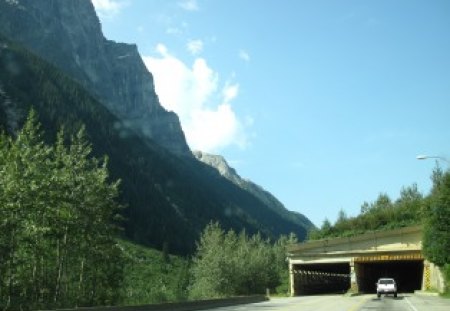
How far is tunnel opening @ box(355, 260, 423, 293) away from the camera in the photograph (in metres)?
98.0

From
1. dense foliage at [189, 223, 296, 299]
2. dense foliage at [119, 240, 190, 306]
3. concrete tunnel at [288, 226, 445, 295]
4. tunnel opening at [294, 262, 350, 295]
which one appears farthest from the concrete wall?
dense foliage at [119, 240, 190, 306]

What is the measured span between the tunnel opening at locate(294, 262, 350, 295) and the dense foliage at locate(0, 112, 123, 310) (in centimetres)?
4807

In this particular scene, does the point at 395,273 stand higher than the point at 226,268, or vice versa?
the point at 395,273

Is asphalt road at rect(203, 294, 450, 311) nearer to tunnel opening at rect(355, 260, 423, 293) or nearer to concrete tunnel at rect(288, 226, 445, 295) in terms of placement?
concrete tunnel at rect(288, 226, 445, 295)

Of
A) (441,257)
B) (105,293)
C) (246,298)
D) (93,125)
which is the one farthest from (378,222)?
(93,125)

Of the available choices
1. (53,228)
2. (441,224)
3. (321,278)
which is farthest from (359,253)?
(53,228)

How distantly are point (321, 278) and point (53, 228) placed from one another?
8127 cm

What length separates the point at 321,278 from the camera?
110125 millimetres

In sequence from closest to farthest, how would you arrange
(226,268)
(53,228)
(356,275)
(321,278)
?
(53,228)
(226,268)
(356,275)
(321,278)

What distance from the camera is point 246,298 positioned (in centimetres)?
4959

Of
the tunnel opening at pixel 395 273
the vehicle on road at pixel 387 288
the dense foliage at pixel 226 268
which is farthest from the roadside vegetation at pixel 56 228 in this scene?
the tunnel opening at pixel 395 273

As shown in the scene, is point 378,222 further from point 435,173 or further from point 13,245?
point 13,245

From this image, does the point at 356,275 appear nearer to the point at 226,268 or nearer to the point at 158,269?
the point at 226,268

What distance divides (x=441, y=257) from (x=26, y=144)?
1545 inches
